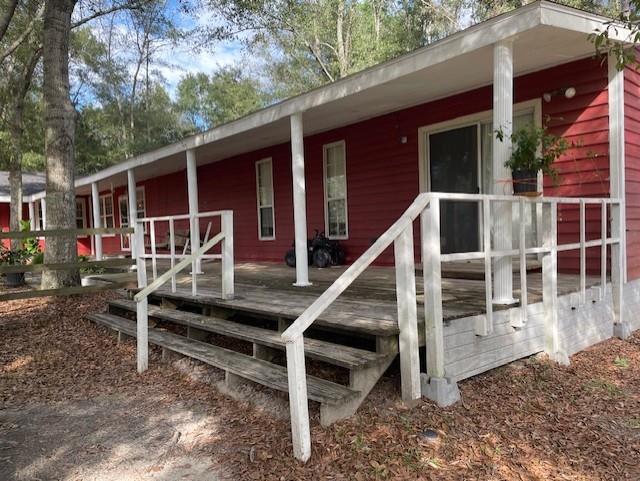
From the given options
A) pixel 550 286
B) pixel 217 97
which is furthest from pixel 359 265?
pixel 217 97

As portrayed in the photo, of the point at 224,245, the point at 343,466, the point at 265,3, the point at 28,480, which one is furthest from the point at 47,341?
the point at 265,3

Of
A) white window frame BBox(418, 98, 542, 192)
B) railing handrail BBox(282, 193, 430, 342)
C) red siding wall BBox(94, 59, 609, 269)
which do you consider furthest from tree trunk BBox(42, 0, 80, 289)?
railing handrail BBox(282, 193, 430, 342)

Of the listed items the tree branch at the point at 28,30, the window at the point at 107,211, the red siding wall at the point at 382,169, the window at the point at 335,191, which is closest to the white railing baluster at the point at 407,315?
the red siding wall at the point at 382,169

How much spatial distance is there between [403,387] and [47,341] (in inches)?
159

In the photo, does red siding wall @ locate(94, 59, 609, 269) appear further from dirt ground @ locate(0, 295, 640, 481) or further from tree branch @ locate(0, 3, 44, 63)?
tree branch @ locate(0, 3, 44, 63)

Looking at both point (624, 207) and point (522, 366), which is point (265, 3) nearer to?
point (624, 207)

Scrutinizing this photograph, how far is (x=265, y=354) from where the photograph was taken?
3457mm

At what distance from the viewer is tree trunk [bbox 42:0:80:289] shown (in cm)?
632

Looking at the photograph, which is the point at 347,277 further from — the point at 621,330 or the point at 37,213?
the point at 37,213

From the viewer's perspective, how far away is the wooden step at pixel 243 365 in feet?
8.61

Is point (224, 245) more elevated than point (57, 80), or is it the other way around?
point (57, 80)

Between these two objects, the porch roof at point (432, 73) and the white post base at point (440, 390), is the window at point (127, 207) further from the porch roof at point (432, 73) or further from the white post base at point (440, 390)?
the white post base at point (440, 390)

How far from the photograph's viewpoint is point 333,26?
1967 cm

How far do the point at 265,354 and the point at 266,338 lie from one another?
138mm
